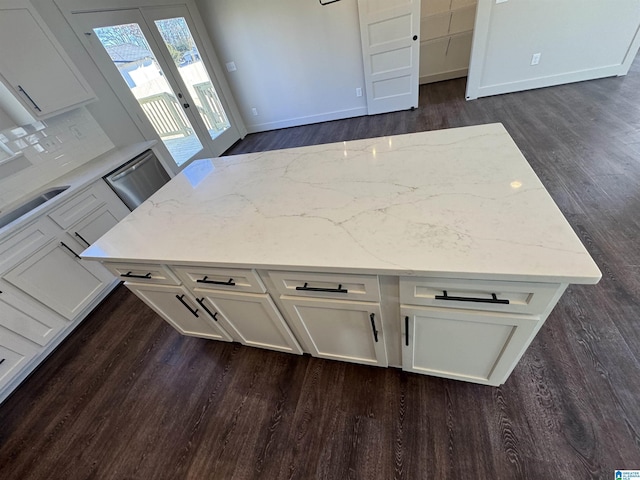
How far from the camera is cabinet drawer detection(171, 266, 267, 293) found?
3.44 feet

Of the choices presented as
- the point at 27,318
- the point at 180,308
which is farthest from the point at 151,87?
the point at 180,308

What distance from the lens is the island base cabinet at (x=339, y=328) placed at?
1041 mm

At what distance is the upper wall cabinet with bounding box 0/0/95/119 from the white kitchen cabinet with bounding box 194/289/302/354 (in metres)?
2.14

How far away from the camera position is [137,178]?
255 centimetres

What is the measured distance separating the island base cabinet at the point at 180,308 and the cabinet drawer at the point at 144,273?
4cm

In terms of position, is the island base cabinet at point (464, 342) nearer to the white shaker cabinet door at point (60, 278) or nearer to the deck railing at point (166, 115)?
the white shaker cabinet door at point (60, 278)

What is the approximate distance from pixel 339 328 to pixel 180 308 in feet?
2.89

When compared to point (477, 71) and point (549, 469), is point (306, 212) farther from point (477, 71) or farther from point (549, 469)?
point (477, 71)

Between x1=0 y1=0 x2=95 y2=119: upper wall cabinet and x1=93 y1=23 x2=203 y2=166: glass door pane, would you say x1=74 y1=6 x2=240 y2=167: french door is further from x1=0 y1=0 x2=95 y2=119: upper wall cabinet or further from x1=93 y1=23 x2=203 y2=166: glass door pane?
x1=0 y1=0 x2=95 y2=119: upper wall cabinet

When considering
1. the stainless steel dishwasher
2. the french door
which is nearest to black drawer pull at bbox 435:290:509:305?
the stainless steel dishwasher

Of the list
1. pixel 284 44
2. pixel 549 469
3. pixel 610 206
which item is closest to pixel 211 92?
pixel 284 44

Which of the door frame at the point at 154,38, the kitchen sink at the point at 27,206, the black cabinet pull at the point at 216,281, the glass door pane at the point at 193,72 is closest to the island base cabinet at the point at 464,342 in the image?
the black cabinet pull at the point at 216,281

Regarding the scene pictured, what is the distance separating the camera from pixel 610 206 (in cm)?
197

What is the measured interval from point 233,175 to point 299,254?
2.76 feet
